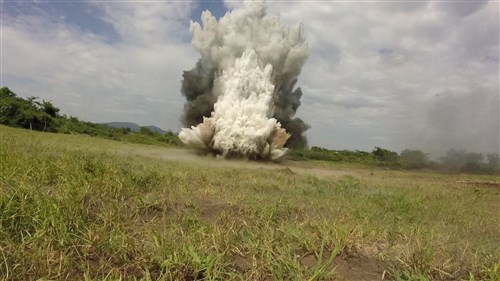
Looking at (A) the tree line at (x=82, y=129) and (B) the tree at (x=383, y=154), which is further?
(B) the tree at (x=383, y=154)

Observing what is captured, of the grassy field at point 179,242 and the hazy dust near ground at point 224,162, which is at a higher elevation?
the hazy dust near ground at point 224,162

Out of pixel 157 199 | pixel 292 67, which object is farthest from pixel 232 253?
pixel 292 67

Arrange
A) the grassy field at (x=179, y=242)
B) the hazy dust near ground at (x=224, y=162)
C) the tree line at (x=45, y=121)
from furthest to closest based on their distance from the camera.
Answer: the tree line at (x=45, y=121), the hazy dust near ground at (x=224, y=162), the grassy field at (x=179, y=242)

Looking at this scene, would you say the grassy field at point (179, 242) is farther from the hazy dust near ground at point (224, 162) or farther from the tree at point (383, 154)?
the tree at point (383, 154)

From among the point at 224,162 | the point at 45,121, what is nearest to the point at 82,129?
the point at 45,121

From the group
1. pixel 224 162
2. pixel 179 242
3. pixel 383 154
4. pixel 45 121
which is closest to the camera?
pixel 179 242

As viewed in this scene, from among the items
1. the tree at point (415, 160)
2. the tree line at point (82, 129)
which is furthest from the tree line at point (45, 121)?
the tree at point (415, 160)

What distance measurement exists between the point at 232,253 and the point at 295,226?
1.29 m

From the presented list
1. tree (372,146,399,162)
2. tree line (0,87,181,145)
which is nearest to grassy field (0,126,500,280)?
tree line (0,87,181,145)

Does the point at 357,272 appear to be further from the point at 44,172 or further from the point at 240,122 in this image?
the point at 240,122

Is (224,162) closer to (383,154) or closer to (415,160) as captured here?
(415,160)

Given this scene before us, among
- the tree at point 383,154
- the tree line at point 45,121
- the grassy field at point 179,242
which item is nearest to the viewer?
the grassy field at point 179,242

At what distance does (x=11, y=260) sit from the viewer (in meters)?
3.73

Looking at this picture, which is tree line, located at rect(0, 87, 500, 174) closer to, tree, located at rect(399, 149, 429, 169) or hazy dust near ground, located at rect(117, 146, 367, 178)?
tree, located at rect(399, 149, 429, 169)
